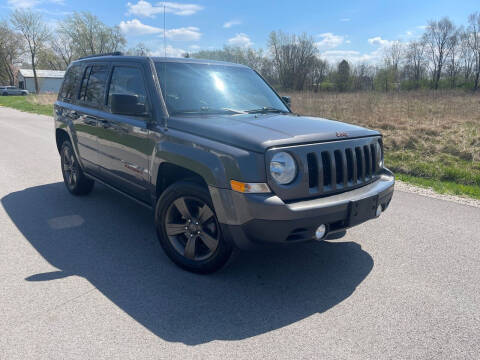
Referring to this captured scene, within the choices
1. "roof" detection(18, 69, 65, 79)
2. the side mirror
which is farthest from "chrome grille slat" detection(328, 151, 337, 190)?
"roof" detection(18, 69, 65, 79)

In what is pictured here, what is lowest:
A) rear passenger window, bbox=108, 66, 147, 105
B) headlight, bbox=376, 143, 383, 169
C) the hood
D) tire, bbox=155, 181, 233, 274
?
tire, bbox=155, 181, 233, 274

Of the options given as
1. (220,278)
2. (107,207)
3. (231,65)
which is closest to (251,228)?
(220,278)

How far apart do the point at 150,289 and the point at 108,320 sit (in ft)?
1.58

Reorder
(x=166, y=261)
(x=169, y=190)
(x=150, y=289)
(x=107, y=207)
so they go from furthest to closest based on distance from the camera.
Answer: (x=107, y=207) → (x=166, y=261) → (x=169, y=190) → (x=150, y=289)

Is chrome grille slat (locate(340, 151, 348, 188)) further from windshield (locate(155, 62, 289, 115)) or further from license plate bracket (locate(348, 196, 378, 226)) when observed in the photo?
windshield (locate(155, 62, 289, 115))

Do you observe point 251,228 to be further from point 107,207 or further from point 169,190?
point 107,207

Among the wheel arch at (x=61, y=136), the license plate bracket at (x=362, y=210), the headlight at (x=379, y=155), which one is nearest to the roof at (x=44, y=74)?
the wheel arch at (x=61, y=136)

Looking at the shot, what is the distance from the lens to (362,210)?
10.5 feet

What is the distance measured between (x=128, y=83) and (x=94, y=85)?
3.06 ft

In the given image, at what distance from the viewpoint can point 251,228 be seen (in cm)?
285

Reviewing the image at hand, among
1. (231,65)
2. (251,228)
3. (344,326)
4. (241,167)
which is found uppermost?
(231,65)

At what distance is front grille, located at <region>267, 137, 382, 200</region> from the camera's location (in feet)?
9.52

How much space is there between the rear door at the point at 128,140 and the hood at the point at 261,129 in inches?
19.0

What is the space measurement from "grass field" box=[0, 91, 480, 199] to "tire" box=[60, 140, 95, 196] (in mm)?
5598
